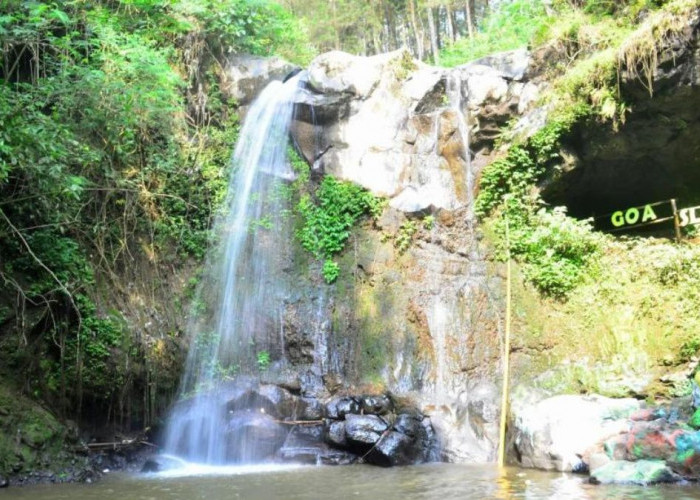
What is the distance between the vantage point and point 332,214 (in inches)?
463

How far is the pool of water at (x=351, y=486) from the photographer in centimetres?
620

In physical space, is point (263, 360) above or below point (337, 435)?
above

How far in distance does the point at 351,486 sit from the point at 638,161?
845 centimetres

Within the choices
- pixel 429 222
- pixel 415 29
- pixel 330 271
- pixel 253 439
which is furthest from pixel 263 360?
pixel 415 29

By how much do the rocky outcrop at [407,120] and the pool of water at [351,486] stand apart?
515 centimetres

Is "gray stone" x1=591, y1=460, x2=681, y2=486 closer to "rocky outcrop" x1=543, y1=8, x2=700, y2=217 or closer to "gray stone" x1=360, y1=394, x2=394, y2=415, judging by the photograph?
"gray stone" x1=360, y1=394, x2=394, y2=415

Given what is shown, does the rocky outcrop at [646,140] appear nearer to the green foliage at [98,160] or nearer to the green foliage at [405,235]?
the green foliage at [405,235]

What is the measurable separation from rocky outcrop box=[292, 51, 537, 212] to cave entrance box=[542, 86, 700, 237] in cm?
146

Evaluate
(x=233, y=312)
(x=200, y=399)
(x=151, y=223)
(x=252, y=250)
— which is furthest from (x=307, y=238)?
(x=200, y=399)

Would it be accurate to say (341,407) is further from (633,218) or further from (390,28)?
(390,28)

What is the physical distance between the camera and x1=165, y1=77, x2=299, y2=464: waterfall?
929 cm

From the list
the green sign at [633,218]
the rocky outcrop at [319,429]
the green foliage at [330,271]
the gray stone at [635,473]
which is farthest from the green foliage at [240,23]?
the gray stone at [635,473]

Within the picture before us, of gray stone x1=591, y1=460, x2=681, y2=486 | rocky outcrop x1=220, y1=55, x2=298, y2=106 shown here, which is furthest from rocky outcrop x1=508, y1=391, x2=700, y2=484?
rocky outcrop x1=220, y1=55, x2=298, y2=106

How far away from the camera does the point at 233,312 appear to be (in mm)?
10914
